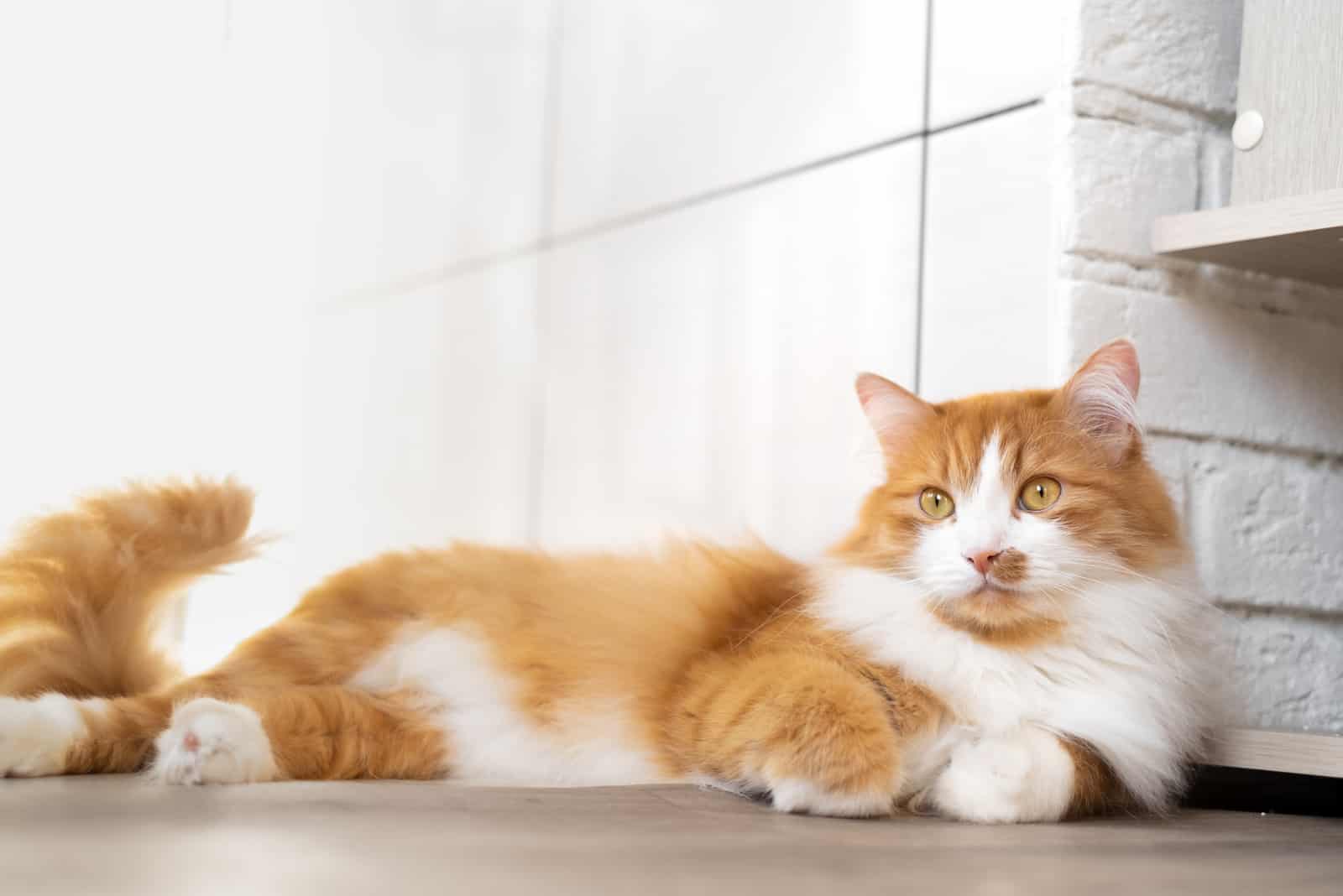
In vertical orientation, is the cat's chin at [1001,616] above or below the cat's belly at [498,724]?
above

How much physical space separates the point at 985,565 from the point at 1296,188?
610 mm

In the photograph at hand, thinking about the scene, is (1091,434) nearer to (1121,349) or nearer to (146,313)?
(1121,349)

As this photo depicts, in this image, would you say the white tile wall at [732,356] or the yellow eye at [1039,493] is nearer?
the yellow eye at [1039,493]

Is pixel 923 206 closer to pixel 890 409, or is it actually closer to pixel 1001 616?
pixel 890 409

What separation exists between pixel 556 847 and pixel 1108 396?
0.74m

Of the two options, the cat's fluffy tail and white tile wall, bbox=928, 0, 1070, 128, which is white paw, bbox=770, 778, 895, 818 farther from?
white tile wall, bbox=928, 0, 1070, 128

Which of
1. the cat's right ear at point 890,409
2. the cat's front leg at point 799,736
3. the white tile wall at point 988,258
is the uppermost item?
the white tile wall at point 988,258

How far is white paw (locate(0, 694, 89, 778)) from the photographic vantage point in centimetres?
115

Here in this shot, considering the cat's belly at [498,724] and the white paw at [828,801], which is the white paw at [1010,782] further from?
the cat's belly at [498,724]

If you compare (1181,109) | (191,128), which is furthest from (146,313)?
(1181,109)

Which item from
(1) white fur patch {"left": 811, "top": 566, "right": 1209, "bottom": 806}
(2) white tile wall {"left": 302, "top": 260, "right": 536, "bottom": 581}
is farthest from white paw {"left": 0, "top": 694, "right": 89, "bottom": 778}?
(2) white tile wall {"left": 302, "top": 260, "right": 536, "bottom": 581}

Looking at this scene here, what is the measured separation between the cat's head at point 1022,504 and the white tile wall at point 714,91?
503 millimetres

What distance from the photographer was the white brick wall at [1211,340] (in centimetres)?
149

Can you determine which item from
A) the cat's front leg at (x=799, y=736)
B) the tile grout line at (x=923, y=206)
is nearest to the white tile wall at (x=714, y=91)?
the tile grout line at (x=923, y=206)
